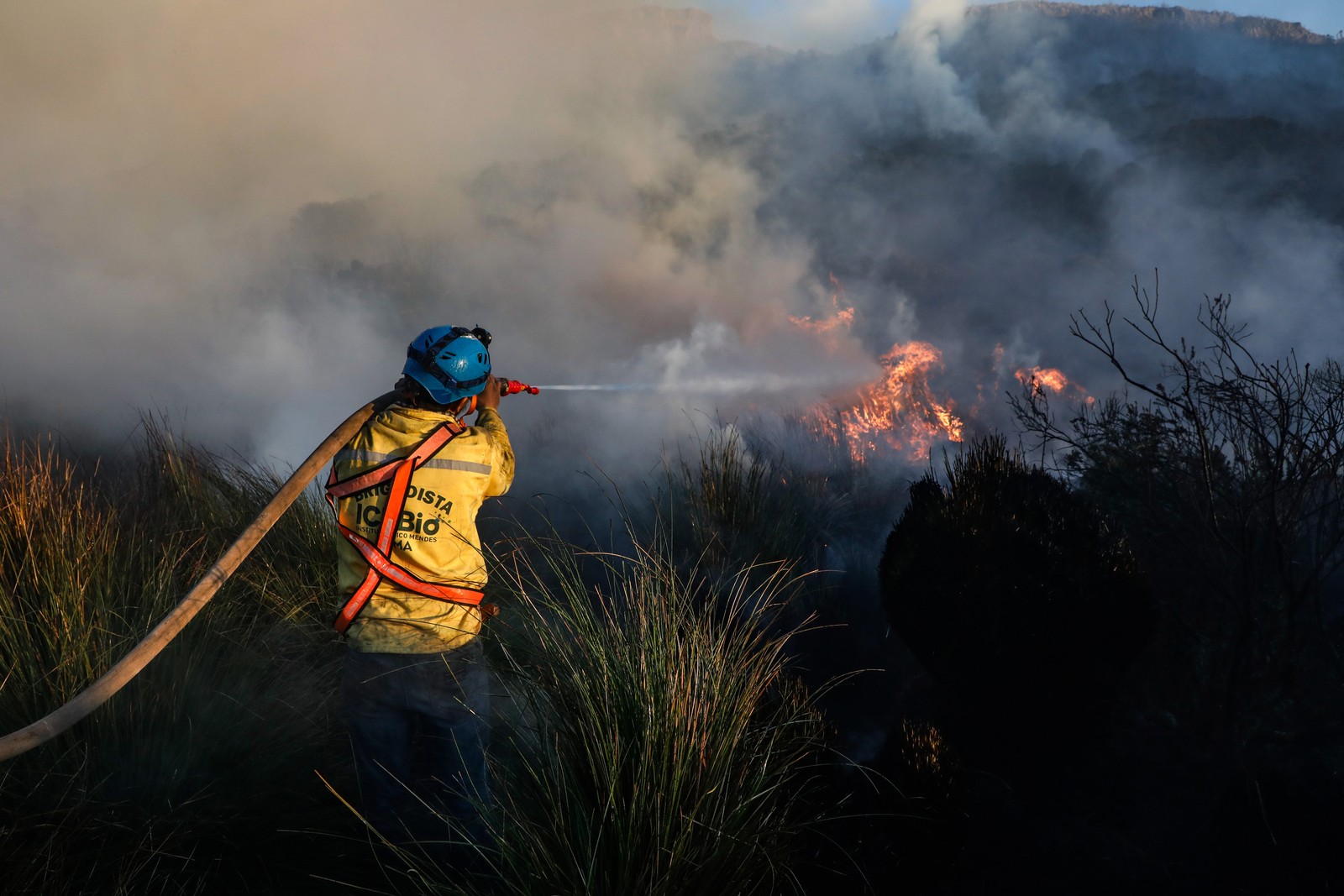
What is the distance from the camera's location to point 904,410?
53.5ft

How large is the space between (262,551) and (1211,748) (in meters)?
4.89

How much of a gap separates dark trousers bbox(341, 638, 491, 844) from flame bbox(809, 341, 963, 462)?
917cm

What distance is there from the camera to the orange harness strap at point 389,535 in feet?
8.75

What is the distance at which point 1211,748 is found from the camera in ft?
14.2

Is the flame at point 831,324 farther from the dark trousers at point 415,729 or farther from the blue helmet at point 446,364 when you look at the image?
the dark trousers at point 415,729

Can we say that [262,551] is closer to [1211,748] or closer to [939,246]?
A: [1211,748]

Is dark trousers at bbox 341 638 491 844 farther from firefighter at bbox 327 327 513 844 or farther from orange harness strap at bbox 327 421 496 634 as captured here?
orange harness strap at bbox 327 421 496 634

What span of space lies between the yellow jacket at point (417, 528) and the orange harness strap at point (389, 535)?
18 millimetres

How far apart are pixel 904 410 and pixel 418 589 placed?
1461 centimetres

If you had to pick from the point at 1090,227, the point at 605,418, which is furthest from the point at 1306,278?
the point at 605,418

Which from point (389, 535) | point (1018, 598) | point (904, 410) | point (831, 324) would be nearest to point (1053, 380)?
point (904, 410)

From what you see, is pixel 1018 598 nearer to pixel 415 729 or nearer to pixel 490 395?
pixel 490 395

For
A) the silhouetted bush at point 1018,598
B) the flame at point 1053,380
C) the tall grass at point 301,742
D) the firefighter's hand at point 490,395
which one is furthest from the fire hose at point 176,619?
the flame at point 1053,380

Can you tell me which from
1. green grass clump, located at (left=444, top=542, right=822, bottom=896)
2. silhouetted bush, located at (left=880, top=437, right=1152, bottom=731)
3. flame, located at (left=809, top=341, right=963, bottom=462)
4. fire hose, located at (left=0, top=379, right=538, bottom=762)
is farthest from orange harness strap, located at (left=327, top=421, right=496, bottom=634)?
flame, located at (left=809, top=341, right=963, bottom=462)
